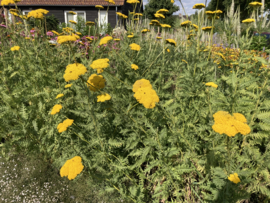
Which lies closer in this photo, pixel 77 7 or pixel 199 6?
pixel 199 6

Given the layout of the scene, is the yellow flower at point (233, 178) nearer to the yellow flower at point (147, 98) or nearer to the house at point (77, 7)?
the yellow flower at point (147, 98)

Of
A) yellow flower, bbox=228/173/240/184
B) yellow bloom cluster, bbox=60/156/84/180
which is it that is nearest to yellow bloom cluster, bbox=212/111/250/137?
yellow flower, bbox=228/173/240/184

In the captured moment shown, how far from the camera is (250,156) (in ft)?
6.26

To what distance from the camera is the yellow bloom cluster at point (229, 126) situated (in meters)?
1.20

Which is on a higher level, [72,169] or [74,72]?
[74,72]

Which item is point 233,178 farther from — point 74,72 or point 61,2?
point 61,2

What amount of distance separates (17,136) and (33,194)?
843 mm

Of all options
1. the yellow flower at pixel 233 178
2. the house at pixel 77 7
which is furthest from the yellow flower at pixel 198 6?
the house at pixel 77 7

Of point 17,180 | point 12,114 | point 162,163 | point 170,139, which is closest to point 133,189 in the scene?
point 162,163

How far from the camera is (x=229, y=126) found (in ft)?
4.05

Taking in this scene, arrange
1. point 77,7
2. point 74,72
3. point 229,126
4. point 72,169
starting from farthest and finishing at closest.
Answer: point 77,7
point 74,72
point 72,169
point 229,126

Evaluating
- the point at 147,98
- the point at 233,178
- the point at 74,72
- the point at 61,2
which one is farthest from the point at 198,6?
the point at 61,2

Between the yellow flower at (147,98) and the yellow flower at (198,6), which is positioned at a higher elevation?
the yellow flower at (198,6)

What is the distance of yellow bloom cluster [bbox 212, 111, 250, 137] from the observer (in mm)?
1196
